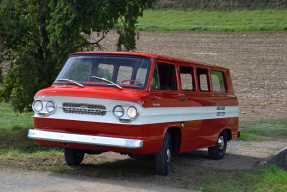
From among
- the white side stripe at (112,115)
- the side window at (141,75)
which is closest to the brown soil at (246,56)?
the white side stripe at (112,115)

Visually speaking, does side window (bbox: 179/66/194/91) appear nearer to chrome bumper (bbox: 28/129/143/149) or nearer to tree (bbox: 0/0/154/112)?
chrome bumper (bbox: 28/129/143/149)

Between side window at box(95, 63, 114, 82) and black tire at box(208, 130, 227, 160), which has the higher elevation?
side window at box(95, 63, 114, 82)

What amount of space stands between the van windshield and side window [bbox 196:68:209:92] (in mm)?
2038

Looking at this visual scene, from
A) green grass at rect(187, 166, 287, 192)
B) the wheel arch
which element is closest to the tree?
the wheel arch

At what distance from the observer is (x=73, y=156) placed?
9516 mm

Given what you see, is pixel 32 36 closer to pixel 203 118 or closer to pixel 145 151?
pixel 203 118

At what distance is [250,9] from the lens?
47.8 metres

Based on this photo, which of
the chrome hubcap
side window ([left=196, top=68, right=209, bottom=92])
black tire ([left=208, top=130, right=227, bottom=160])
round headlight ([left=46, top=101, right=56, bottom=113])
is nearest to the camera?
round headlight ([left=46, top=101, right=56, bottom=113])

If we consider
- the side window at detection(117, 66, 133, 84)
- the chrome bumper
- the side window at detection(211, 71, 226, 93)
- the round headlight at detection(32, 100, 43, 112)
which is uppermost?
the side window at detection(117, 66, 133, 84)

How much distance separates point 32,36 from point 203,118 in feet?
22.7

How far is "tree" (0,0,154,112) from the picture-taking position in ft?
46.7

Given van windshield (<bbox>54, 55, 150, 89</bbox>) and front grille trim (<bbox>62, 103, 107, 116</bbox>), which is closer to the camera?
front grille trim (<bbox>62, 103, 107, 116</bbox>)

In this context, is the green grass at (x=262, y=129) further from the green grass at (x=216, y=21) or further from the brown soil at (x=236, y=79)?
the green grass at (x=216, y=21)

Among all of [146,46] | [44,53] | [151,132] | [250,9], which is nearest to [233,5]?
[250,9]
